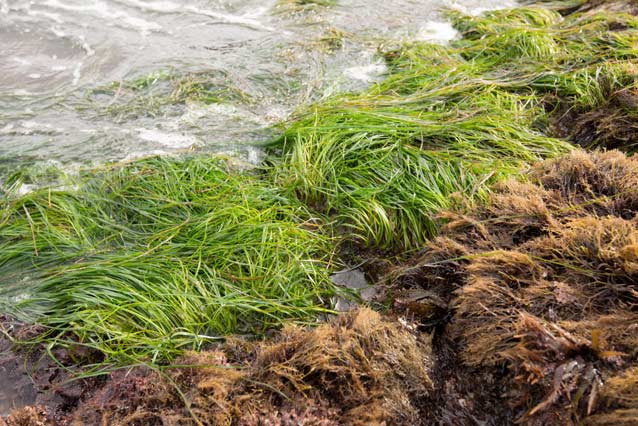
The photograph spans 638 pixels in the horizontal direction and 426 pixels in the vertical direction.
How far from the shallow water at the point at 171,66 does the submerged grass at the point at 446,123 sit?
0.48 metres

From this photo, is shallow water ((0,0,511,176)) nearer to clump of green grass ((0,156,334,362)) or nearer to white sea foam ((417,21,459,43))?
white sea foam ((417,21,459,43))

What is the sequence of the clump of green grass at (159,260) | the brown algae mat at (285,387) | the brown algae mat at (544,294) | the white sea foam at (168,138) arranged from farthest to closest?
1. the white sea foam at (168,138)
2. the clump of green grass at (159,260)
3. the brown algae mat at (285,387)
4. the brown algae mat at (544,294)

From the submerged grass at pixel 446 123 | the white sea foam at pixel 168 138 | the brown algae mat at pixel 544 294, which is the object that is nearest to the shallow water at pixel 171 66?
the white sea foam at pixel 168 138

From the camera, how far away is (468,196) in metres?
2.80

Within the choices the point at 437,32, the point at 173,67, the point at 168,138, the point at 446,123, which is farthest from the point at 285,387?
the point at 437,32

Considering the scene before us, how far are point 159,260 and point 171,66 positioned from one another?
237 centimetres

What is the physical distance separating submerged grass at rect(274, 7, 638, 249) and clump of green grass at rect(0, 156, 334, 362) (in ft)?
1.19

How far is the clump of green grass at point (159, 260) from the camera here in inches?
91.0

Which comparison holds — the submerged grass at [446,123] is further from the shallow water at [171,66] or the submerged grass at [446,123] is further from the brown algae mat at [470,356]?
the brown algae mat at [470,356]

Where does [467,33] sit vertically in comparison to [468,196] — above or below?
above

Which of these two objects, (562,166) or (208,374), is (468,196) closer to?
(562,166)

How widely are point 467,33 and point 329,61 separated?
4.82ft

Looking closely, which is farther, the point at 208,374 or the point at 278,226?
the point at 278,226

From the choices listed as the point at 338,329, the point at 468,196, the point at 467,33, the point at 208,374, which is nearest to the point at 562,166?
the point at 468,196
